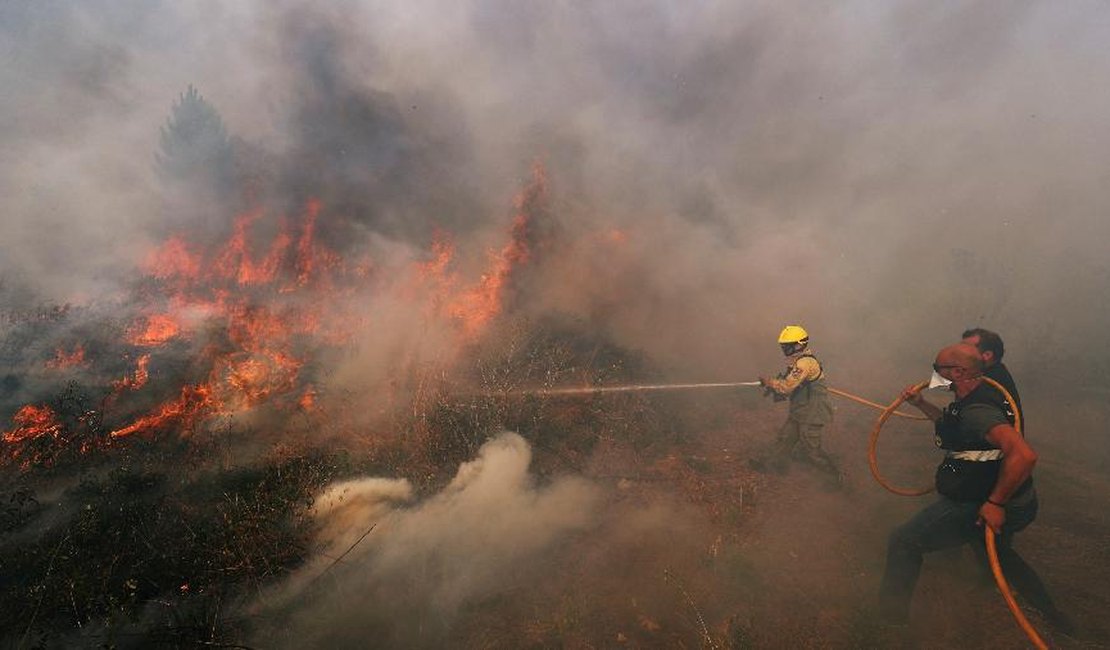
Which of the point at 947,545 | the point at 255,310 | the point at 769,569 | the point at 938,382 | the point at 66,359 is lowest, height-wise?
the point at 769,569

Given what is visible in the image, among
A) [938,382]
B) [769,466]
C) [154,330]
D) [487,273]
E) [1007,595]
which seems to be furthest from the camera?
[487,273]

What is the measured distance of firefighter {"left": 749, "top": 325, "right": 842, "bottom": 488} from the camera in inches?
237

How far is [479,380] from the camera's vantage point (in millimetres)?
8336

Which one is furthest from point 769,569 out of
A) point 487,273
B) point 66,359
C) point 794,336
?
point 66,359

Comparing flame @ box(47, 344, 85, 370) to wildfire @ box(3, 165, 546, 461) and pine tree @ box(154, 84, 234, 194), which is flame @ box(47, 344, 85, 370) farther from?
pine tree @ box(154, 84, 234, 194)

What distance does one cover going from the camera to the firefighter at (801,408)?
6.02m

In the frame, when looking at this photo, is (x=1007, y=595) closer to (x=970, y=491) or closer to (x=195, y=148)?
(x=970, y=491)

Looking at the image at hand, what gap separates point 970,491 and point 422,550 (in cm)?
474

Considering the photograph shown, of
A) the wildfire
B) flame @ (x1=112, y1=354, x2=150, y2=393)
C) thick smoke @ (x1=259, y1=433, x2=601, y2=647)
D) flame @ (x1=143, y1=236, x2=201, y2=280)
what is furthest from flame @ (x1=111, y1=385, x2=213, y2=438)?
flame @ (x1=143, y1=236, x2=201, y2=280)

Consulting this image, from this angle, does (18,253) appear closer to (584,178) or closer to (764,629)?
(584,178)

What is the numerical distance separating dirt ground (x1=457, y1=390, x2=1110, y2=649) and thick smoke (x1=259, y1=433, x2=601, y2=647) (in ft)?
0.84

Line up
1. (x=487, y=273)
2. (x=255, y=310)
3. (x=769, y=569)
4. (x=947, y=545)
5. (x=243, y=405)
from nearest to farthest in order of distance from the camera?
(x=947, y=545), (x=769, y=569), (x=243, y=405), (x=255, y=310), (x=487, y=273)

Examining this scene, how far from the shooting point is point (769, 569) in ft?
15.1

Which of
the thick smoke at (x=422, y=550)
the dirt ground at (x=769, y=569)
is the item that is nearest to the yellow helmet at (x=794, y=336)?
the dirt ground at (x=769, y=569)
